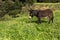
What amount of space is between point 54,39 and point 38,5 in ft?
42.7

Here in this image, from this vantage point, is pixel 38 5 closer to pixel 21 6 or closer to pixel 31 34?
pixel 21 6

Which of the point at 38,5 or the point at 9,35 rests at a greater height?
the point at 9,35

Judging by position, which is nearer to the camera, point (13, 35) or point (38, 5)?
point (13, 35)

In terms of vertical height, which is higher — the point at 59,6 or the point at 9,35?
the point at 9,35

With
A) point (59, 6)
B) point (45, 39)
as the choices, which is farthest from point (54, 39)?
point (59, 6)

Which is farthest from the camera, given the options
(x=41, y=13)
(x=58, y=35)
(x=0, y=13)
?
(x=0, y=13)

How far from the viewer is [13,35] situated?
1137cm

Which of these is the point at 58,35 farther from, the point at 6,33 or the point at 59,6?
the point at 59,6

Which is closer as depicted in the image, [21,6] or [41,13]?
[41,13]

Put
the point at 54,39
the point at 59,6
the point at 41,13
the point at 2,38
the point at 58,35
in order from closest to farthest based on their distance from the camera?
1. the point at 2,38
2. the point at 54,39
3. the point at 58,35
4. the point at 41,13
5. the point at 59,6

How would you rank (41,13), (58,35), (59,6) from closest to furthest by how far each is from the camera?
(58,35)
(41,13)
(59,6)

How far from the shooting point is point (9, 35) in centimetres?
1143

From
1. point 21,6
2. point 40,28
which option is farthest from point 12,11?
point 40,28

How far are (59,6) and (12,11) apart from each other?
545 centimetres
